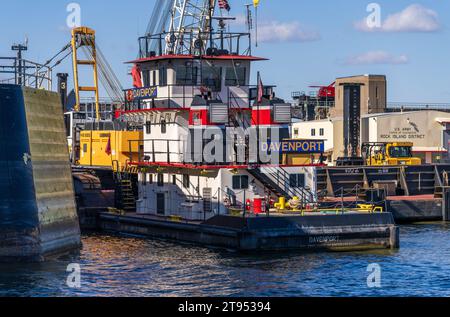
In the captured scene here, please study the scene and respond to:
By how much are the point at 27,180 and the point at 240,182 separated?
1090cm

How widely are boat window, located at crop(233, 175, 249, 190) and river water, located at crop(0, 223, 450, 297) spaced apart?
3.68 meters

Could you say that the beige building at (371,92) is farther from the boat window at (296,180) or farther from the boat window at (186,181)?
the boat window at (296,180)

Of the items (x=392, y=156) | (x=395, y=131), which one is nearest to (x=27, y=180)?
(x=392, y=156)

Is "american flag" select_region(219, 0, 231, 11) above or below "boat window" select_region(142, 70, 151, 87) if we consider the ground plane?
above

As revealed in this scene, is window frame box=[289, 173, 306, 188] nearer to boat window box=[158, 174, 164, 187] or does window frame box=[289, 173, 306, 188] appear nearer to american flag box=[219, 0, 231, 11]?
boat window box=[158, 174, 164, 187]

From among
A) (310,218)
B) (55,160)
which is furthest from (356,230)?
(55,160)

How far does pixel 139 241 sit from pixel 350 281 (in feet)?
48.8

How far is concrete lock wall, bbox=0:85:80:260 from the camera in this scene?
3762cm

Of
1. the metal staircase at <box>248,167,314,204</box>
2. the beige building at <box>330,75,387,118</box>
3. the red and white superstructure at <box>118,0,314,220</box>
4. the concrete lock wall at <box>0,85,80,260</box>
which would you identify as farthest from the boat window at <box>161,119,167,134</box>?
the beige building at <box>330,75,387,118</box>

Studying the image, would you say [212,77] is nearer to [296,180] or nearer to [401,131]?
[296,180]

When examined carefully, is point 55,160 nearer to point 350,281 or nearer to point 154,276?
point 154,276

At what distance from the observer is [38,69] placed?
41375 millimetres

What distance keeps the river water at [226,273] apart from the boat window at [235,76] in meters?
9.30

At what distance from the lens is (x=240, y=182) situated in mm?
45250
